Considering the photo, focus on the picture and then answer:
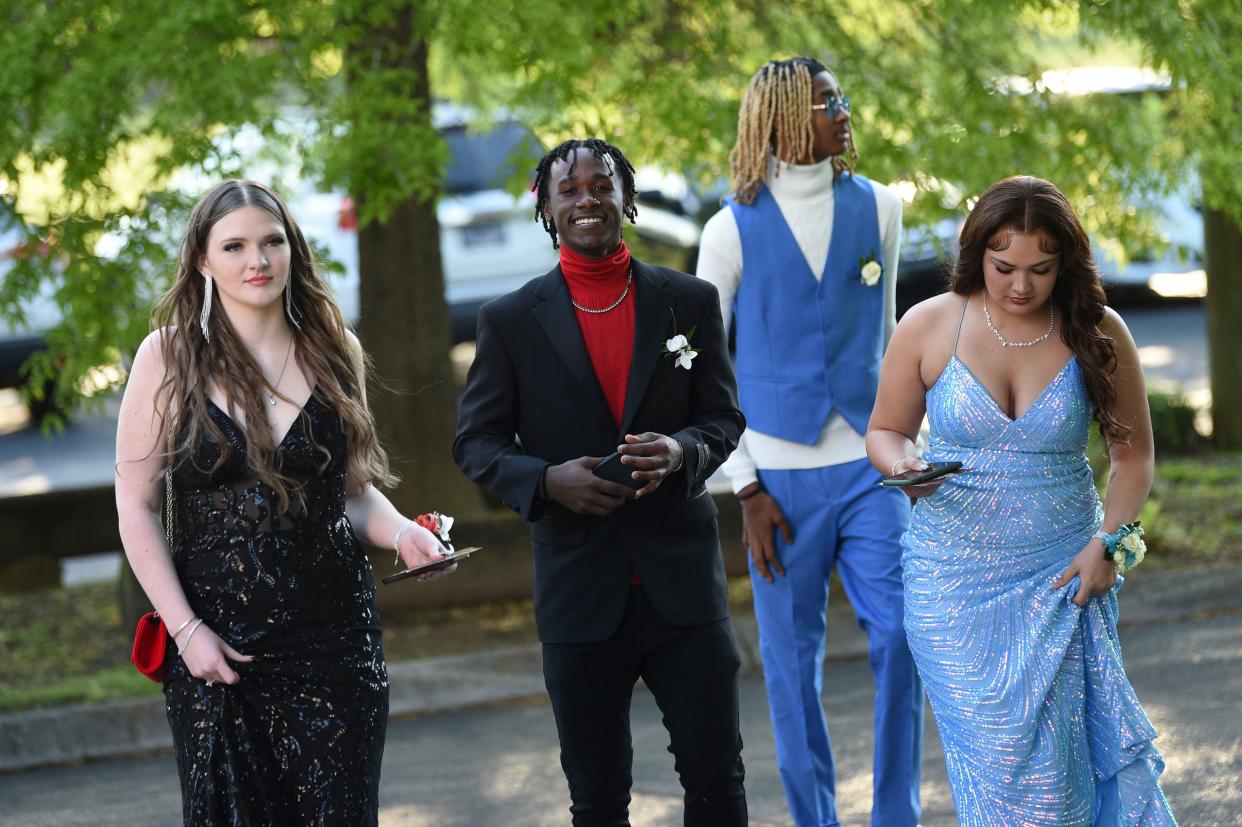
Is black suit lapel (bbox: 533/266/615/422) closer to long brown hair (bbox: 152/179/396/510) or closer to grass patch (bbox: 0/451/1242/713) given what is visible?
long brown hair (bbox: 152/179/396/510)

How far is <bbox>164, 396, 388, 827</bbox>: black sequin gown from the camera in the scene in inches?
141

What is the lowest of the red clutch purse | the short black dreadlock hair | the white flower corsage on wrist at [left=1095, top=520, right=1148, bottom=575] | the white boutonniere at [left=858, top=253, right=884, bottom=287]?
the red clutch purse

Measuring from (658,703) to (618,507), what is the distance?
50cm

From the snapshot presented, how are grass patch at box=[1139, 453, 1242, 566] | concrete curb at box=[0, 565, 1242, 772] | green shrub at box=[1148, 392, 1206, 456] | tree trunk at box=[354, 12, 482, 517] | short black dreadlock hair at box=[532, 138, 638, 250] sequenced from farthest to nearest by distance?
1. green shrub at box=[1148, 392, 1206, 456]
2. grass patch at box=[1139, 453, 1242, 566]
3. tree trunk at box=[354, 12, 482, 517]
4. concrete curb at box=[0, 565, 1242, 772]
5. short black dreadlock hair at box=[532, 138, 638, 250]

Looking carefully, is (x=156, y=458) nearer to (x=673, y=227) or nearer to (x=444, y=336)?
(x=444, y=336)

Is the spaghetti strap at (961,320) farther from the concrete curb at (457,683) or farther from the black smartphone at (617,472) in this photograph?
the concrete curb at (457,683)

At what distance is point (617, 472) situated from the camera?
3.61 m

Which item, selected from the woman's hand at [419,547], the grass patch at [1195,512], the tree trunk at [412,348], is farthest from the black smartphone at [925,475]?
the tree trunk at [412,348]

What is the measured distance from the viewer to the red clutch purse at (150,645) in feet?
11.8

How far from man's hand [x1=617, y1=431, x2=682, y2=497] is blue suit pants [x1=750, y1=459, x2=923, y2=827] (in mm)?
1155

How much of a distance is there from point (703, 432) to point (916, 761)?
4.50 feet

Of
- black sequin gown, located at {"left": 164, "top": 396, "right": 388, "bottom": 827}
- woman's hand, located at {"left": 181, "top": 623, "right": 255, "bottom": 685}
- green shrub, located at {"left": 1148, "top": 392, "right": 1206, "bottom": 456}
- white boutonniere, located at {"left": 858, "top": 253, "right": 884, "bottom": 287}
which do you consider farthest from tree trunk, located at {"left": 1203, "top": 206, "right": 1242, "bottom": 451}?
woman's hand, located at {"left": 181, "top": 623, "right": 255, "bottom": 685}

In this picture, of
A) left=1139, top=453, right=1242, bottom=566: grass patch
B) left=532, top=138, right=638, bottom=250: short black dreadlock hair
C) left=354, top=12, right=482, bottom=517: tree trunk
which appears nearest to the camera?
left=532, top=138, right=638, bottom=250: short black dreadlock hair

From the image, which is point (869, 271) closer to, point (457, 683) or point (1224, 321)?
point (457, 683)
